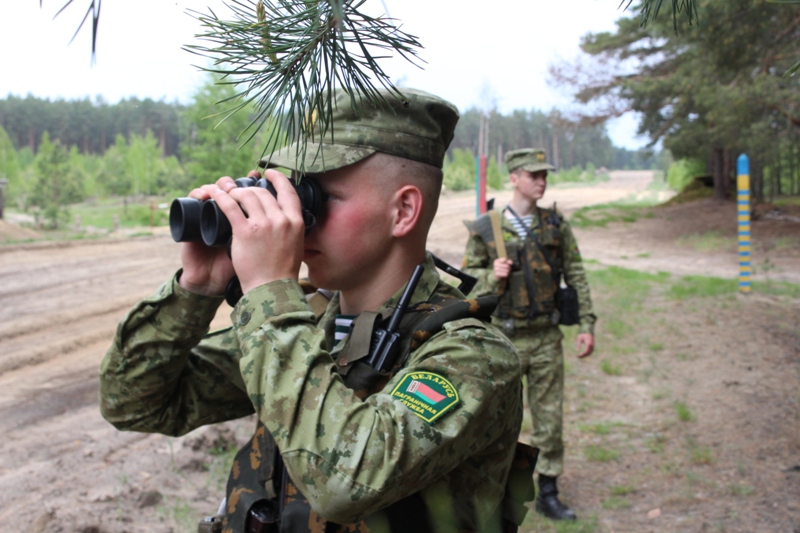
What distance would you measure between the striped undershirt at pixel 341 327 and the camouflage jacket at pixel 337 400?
0.07 feet

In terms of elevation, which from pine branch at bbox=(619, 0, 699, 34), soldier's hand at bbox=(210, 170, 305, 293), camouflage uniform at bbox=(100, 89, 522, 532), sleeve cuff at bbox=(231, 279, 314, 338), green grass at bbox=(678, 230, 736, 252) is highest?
pine branch at bbox=(619, 0, 699, 34)

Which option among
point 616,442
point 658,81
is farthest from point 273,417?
point 658,81

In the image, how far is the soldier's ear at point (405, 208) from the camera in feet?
5.01

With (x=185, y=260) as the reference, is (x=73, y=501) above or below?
below

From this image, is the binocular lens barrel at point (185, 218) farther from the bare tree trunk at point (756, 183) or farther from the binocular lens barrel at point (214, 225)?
the bare tree trunk at point (756, 183)

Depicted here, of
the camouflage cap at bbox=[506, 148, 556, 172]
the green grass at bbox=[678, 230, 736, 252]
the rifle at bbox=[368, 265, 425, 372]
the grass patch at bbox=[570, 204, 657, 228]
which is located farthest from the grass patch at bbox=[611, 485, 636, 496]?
the grass patch at bbox=[570, 204, 657, 228]

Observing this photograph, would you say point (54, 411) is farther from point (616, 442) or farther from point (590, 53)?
point (590, 53)

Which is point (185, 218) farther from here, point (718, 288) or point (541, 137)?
point (541, 137)

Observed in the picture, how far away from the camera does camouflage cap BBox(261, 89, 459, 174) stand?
146 cm

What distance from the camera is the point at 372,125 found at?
1496 mm

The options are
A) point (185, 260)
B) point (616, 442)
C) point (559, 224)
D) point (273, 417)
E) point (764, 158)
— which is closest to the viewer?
point (273, 417)

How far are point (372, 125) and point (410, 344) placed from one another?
0.48 metres

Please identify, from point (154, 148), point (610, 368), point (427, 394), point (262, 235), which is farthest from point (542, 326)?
point (154, 148)

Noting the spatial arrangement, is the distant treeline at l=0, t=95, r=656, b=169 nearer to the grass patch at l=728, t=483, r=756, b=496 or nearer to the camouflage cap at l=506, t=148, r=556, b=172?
the camouflage cap at l=506, t=148, r=556, b=172
